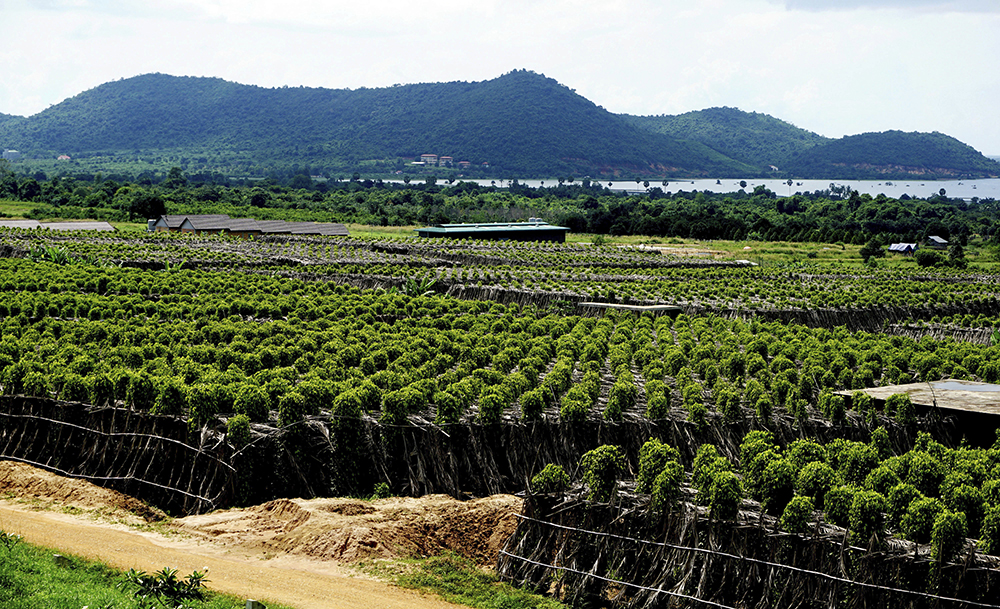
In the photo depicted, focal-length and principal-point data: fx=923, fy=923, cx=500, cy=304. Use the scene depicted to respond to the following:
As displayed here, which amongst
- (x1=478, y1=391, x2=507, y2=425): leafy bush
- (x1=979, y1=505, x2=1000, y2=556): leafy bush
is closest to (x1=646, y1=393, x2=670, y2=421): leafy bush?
(x1=478, y1=391, x2=507, y2=425): leafy bush

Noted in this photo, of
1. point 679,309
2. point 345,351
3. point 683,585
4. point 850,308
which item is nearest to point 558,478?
point 683,585

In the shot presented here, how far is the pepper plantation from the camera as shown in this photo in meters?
12.1

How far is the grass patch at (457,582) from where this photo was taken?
496 inches

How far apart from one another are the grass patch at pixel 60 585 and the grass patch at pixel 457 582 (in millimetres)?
2140

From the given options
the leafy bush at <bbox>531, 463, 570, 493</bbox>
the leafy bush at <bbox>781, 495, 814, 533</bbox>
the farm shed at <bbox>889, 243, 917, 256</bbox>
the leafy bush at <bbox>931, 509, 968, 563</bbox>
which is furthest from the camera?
the farm shed at <bbox>889, 243, 917, 256</bbox>

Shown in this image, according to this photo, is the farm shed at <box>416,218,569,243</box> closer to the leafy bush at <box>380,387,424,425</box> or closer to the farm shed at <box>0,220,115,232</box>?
the farm shed at <box>0,220,115,232</box>

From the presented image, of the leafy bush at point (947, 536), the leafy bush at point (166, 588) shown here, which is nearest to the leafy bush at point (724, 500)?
the leafy bush at point (947, 536)

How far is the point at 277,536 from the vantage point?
46.5ft

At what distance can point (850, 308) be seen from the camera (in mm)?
39969

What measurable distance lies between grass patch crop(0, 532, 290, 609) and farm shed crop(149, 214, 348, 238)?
75499mm

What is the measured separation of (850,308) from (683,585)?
101 feet

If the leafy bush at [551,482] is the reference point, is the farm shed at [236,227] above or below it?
below

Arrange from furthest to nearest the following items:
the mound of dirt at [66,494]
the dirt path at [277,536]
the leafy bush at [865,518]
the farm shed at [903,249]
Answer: the farm shed at [903,249] → the mound of dirt at [66,494] → the dirt path at [277,536] → the leafy bush at [865,518]

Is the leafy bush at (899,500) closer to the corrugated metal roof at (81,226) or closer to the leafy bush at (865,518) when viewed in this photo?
the leafy bush at (865,518)
